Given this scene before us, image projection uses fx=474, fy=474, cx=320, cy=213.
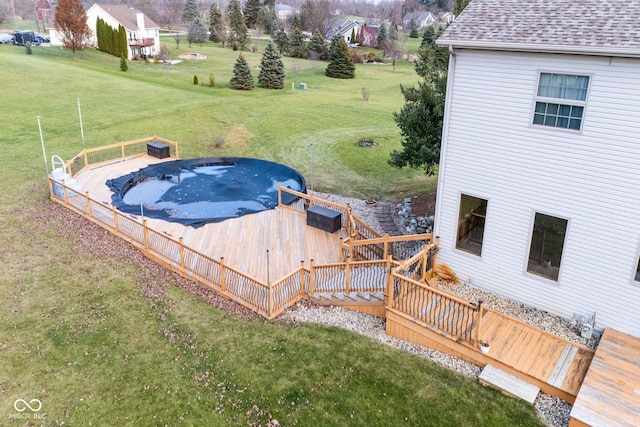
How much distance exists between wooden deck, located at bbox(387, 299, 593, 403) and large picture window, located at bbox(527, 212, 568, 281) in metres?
1.54

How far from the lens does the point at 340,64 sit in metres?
57.5

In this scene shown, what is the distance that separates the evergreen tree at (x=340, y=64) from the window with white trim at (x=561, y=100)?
49.3m

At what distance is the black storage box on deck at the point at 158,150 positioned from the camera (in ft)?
83.0

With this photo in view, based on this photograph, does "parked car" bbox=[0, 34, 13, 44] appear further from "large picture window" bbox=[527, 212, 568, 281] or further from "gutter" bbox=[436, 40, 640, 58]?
"large picture window" bbox=[527, 212, 568, 281]

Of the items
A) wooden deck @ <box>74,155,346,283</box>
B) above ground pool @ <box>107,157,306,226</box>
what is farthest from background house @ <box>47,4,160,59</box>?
wooden deck @ <box>74,155,346,283</box>

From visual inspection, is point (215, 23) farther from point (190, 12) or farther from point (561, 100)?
point (561, 100)

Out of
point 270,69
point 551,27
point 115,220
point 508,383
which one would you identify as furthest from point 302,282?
point 270,69

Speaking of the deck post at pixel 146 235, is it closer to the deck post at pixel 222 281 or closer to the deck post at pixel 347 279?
the deck post at pixel 222 281


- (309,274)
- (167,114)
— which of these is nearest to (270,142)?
(167,114)

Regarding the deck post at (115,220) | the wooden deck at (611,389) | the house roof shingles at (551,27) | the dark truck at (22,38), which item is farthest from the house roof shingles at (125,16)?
the wooden deck at (611,389)

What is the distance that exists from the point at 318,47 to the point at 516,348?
Answer: 6450 cm

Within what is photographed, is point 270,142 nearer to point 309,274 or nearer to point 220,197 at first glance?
point 220,197

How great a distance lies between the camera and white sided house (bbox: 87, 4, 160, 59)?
188 ft

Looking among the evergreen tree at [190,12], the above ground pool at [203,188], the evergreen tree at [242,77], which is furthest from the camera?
the evergreen tree at [190,12]
